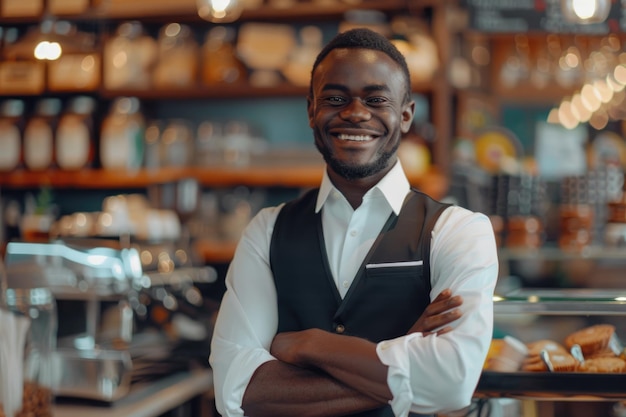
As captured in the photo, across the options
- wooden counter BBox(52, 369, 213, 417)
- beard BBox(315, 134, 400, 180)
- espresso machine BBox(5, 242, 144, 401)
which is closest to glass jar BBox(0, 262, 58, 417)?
espresso machine BBox(5, 242, 144, 401)

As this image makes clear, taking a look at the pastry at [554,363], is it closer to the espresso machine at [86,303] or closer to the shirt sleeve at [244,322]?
the shirt sleeve at [244,322]

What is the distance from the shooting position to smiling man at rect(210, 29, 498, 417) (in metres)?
1.50

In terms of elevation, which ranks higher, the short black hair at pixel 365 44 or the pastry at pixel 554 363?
the short black hair at pixel 365 44

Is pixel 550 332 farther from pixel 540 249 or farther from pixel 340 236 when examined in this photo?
pixel 540 249

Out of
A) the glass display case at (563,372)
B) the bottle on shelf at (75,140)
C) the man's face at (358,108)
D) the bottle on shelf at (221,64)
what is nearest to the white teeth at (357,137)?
the man's face at (358,108)

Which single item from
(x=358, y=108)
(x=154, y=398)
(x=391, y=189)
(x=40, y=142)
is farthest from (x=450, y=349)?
(x=40, y=142)

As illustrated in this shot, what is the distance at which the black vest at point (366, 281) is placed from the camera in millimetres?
1601

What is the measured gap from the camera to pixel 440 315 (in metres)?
1.51

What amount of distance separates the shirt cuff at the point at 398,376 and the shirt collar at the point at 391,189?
30cm

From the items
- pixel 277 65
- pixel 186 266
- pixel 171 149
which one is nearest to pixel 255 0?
pixel 277 65

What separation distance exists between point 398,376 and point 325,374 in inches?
6.2

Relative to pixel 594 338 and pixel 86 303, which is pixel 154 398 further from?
pixel 594 338

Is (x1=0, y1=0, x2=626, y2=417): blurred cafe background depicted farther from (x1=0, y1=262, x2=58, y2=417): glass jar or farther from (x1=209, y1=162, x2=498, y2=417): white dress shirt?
(x1=209, y1=162, x2=498, y2=417): white dress shirt

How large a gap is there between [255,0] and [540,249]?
1961mm
